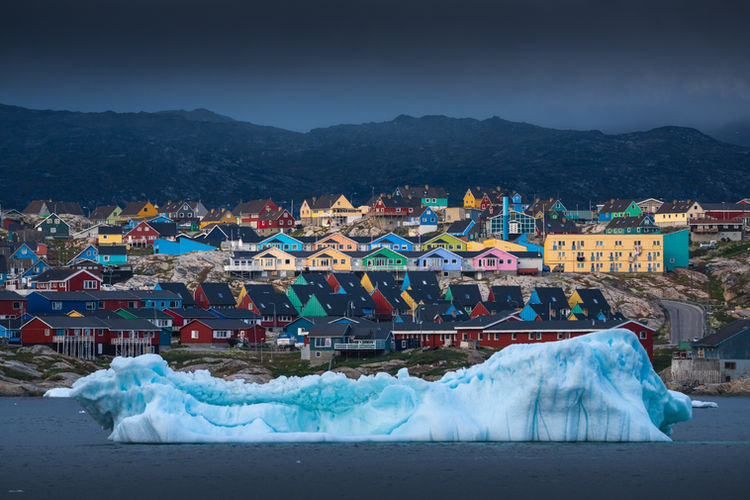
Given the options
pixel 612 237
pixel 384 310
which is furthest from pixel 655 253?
pixel 384 310

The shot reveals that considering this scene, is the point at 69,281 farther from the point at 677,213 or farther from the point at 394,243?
the point at 677,213

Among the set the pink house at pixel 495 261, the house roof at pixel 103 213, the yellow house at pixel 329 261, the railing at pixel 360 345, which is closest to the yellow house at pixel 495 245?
the pink house at pixel 495 261

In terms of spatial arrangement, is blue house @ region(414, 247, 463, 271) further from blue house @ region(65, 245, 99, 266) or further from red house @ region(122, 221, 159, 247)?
red house @ region(122, 221, 159, 247)

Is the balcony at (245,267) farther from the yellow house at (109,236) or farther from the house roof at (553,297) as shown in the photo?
the house roof at (553,297)

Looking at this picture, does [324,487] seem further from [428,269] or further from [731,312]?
[428,269]

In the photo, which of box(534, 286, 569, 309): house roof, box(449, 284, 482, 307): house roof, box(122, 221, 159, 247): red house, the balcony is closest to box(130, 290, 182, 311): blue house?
the balcony

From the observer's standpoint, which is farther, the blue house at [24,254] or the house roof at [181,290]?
the blue house at [24,254]
